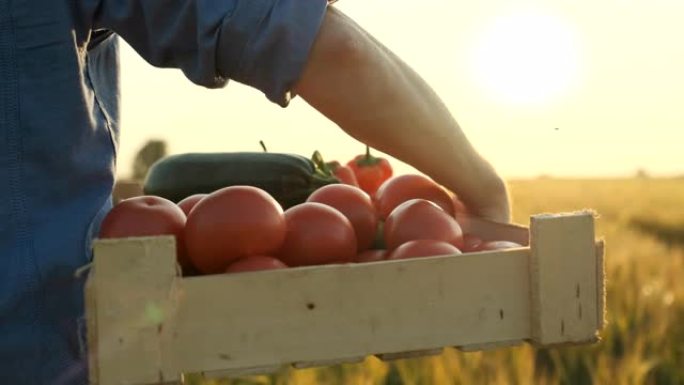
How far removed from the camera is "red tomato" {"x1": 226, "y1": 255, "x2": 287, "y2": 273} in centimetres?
202

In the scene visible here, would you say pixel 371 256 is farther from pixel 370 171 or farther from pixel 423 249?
pixel 370 171

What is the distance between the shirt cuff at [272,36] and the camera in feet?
6.72

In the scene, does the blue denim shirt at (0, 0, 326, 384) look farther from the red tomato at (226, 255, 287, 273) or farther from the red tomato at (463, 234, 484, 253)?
the red tomato at (463, 234, 484, 253)

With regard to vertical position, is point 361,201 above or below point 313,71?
below

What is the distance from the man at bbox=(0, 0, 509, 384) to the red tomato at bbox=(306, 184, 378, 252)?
18 centimetres

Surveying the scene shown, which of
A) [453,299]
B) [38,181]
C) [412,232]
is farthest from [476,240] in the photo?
[38,181]

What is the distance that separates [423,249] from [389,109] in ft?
0.99

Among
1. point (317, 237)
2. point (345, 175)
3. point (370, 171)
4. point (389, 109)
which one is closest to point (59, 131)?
point (317, 237)

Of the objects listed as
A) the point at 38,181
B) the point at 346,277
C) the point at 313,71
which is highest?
the point at 313,71

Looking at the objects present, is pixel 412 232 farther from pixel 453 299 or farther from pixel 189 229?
pixel 189 229

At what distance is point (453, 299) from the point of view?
204 cm

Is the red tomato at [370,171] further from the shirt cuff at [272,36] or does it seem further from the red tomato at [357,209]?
the shirt cuff at [272,36]

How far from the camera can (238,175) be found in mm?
3150

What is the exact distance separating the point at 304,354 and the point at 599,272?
2.05 feet
